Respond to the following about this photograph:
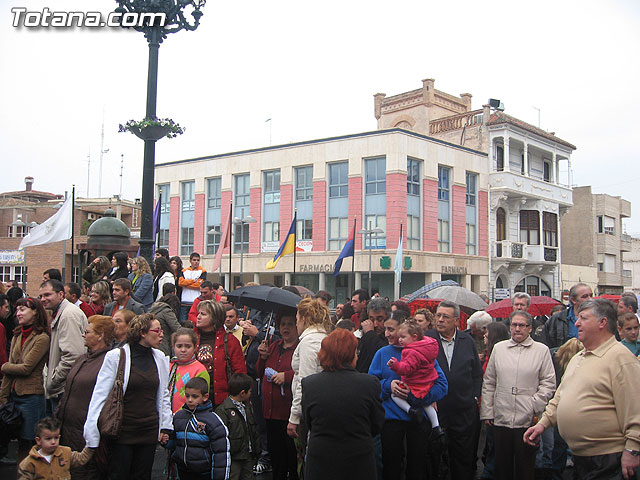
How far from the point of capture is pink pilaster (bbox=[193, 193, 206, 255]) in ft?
129

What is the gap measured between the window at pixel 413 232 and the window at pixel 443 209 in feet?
5.81

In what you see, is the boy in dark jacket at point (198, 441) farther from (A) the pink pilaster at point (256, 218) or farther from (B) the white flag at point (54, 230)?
(A) the pink pilaster at point (256, 218)

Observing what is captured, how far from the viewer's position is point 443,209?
34.7m

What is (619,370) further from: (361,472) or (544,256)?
(544,256)

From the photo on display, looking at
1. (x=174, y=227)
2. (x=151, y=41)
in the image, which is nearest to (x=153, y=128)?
(x=151, y=41)

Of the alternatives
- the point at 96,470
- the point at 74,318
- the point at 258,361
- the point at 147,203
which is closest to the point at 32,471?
the point at 96,470

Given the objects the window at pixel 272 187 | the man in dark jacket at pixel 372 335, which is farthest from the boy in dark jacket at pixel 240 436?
the window at pixel 272 187

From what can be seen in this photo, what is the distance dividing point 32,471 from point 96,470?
495 millimetres

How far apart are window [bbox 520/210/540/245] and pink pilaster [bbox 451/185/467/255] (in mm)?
4902

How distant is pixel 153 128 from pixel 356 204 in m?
23.5

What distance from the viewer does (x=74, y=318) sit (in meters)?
6.19

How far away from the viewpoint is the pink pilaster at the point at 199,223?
129ft

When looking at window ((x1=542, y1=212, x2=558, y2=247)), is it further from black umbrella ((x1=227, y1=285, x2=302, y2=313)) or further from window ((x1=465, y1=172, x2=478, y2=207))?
black umbrella ((x1=227, y1=285, x2=302, y2=313))

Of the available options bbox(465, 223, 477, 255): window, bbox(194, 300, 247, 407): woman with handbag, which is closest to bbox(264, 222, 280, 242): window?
bbox(465, 223, 477, 255): window
